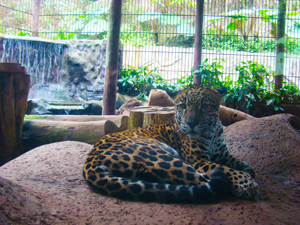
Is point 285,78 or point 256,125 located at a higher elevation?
point 285,78

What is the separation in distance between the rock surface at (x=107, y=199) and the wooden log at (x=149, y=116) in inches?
41.5

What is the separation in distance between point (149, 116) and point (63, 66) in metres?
8.19

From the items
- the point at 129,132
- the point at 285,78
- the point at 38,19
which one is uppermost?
the point at 38,19

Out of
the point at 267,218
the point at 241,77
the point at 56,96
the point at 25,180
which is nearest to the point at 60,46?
the point at 56,96

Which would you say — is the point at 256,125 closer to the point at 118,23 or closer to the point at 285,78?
the point at 285,78

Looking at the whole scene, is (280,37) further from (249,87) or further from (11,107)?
(11,107)

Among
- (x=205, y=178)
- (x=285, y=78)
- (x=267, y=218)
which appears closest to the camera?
(x=267, y=218)

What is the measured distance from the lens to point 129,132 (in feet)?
10.2

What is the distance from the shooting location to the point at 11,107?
13.5 ft

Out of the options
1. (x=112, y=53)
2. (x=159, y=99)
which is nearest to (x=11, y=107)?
(x=112, y=53)

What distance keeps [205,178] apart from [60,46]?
409 inches

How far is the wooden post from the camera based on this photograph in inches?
156

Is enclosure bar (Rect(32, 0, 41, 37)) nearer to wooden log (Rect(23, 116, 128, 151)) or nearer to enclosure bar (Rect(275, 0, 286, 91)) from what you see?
wooden log (Rect(23, 116, 128, 151))

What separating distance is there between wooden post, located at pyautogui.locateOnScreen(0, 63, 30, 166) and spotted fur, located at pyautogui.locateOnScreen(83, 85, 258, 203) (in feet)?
7.24
